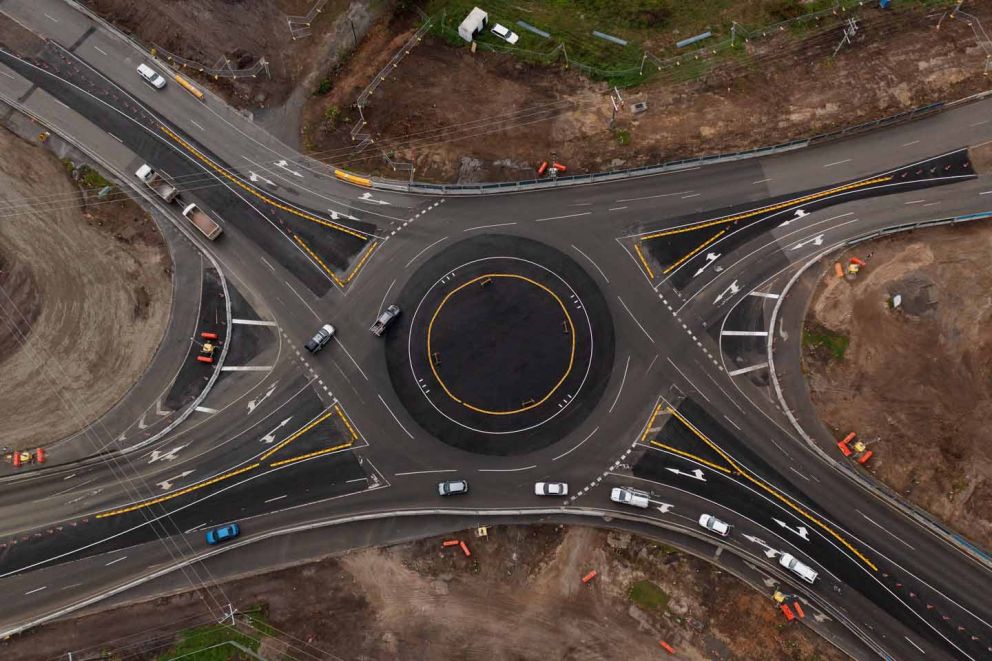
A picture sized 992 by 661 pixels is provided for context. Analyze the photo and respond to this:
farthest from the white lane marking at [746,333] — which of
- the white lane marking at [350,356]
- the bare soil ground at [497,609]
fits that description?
the white lane marking at [350,356]

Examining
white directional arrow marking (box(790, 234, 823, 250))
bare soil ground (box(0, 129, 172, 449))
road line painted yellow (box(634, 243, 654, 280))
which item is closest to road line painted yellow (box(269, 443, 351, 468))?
bare soil ground (box(0, 129, 172, 449))

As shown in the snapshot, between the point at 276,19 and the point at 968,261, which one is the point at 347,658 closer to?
the point at 276,19

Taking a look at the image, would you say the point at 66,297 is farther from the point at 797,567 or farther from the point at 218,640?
the point at 797,567

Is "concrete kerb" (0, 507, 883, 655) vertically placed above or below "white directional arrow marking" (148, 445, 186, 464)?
below

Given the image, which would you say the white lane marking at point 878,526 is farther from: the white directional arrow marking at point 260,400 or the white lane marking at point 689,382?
the white directional arrow marking at point 260,400

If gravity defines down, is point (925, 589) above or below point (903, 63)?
below

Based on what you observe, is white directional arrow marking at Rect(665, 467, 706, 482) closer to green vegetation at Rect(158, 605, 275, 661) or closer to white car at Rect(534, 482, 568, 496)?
white car at Rect(534, 482, 568, 496)

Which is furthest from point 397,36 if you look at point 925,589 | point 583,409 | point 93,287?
point 925,589
